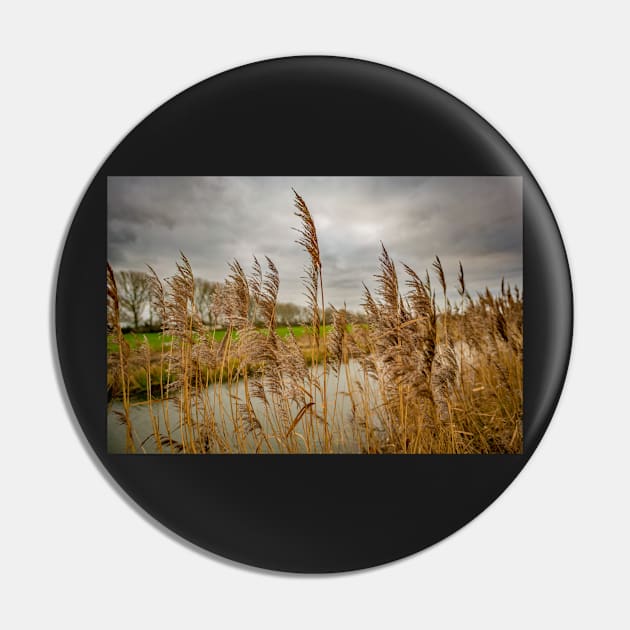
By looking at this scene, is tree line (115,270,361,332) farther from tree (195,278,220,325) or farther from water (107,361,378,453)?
water (107,361,378,453)

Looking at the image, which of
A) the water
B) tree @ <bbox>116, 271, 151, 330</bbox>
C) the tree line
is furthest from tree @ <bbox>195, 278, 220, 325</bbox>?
the water

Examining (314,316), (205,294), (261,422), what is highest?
(205,294)

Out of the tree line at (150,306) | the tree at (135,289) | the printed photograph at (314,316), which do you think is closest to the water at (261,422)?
the printed photograph at (314,316)

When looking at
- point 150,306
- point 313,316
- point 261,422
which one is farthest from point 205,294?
point 261,422

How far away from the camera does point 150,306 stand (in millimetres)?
3449

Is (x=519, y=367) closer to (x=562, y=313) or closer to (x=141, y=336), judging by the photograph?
(x=562, y=313)

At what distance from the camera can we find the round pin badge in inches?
134

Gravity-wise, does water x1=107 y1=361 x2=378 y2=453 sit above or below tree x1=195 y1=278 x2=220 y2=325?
below

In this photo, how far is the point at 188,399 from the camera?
11.4 feet

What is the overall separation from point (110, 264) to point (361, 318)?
1.09 m

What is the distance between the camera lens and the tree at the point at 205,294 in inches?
134

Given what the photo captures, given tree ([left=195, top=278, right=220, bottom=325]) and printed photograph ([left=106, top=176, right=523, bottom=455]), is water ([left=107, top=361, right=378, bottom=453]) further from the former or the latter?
tree ([left=195, top=278, right=220, bottom=325])

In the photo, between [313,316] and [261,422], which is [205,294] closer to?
[313,316]

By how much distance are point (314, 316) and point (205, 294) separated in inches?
18.3
